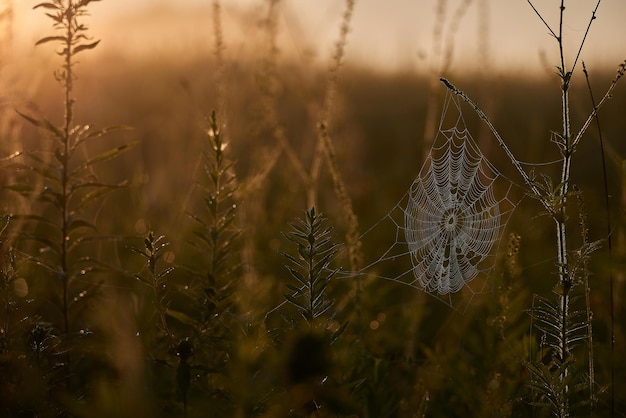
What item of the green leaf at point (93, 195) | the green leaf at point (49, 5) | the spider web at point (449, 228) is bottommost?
the spider web at point (449, 228)

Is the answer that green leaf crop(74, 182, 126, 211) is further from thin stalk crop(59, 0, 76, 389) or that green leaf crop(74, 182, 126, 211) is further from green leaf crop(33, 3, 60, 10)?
green leaf crop(33, 3, 60, 10)

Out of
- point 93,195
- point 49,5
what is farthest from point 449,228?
point 49,5

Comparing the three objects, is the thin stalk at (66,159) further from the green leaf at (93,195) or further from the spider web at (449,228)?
the spider web at (449,228)

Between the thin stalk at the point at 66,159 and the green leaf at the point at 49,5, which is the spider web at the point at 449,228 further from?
the green leaf at the point at 49,5

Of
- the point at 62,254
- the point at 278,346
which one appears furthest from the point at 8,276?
the point at 278,346

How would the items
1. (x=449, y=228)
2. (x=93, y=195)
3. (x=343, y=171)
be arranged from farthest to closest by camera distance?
(x=343, y=171)
(x=449, y=228)
(x=93, y=195)

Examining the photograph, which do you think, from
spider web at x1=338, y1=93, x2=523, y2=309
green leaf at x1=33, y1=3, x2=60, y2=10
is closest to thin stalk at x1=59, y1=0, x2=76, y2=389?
green leaf at x1=33, y1=3, x2=60, y2=10

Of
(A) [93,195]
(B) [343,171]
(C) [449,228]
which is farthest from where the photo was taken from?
(B) [343,171]

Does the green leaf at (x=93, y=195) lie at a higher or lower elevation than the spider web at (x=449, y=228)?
higher

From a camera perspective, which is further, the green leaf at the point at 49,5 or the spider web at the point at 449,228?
the spider web at the point at 449,228

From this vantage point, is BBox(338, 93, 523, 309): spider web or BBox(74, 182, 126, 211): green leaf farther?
BBox(338, 93, 523, 309): spider web

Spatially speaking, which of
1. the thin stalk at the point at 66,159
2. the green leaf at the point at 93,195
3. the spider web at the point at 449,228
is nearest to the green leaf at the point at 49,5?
the thin stalk at the point at 66,159

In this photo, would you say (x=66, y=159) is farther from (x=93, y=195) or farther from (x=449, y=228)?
(x=449, y=228)
